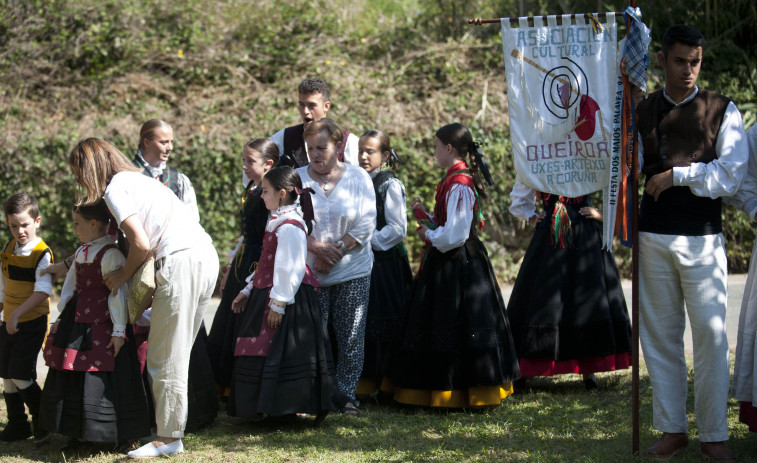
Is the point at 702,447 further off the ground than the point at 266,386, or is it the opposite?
Result: the point at 266,386

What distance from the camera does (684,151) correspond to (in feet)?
13.3

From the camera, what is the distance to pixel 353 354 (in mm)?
5223

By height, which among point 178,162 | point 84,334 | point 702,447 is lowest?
point 702,447

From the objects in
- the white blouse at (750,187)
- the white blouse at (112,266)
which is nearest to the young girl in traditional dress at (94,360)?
the white blouse at (112,266)

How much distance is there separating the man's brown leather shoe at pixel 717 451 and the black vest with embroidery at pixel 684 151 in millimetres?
1068

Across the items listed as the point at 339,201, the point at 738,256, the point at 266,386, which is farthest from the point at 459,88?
the point at 266,386

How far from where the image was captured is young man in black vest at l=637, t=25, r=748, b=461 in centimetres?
397

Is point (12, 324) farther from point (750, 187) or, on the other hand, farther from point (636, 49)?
point (750, 187)

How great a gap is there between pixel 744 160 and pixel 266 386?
286cm

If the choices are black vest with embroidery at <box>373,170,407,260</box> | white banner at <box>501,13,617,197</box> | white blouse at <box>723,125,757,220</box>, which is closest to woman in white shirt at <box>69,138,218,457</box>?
black vest with embroidery at <box>373,170,407,260</box>

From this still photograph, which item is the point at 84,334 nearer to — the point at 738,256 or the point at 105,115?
the point at 105,115

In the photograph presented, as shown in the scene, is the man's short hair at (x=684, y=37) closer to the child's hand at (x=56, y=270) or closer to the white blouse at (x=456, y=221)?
the white blouse at (x=456, y=221)

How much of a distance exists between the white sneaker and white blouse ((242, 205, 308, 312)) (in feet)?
3.23

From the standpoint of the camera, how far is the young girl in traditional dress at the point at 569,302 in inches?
221
